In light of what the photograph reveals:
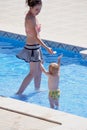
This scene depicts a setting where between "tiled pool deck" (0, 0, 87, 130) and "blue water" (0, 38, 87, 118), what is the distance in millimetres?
251

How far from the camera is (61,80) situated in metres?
7.22

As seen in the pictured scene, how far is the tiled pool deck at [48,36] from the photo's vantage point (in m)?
4.53

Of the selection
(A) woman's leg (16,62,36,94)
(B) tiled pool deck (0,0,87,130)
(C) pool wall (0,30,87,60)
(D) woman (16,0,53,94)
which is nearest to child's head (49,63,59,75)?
(D) woman (16,0,53,94)

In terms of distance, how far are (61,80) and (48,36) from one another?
2.00 meters

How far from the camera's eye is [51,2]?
1352cm

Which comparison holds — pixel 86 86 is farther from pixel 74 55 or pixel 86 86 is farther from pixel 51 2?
pixel 51 2

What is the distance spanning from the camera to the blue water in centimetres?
627

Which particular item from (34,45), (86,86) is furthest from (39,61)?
(86,86)

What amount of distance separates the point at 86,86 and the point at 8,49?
2.77 m

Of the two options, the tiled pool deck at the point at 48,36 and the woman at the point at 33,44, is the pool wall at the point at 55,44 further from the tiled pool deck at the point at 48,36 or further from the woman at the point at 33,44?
the woman at the point at 33,44

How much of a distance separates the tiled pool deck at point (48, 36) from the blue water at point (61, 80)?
0.25m

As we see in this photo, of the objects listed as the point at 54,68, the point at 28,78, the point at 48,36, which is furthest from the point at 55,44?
the point at 54,68

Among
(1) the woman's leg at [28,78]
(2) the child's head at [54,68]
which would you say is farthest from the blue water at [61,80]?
(2) the child's head at [54,68]

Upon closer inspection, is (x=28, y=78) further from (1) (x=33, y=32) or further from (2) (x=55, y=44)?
(2) (x=55, y=44)
